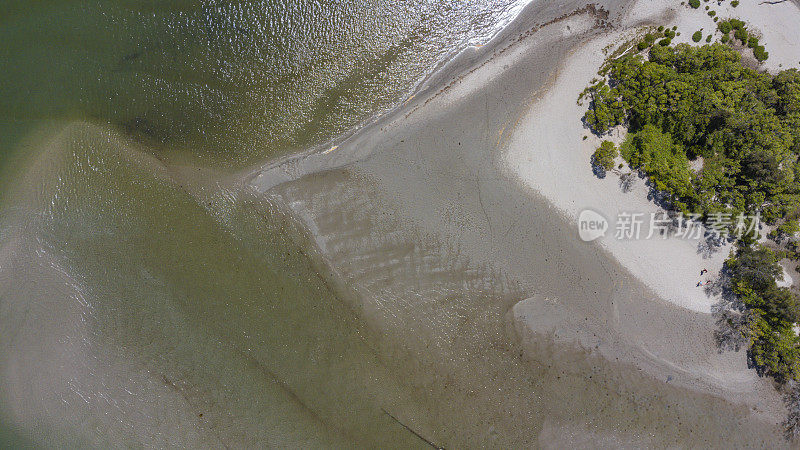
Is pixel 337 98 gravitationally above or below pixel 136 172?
above

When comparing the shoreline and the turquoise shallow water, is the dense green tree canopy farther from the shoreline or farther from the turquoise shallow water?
the turquoise shallow water

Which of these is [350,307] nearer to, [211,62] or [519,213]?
[519,213]

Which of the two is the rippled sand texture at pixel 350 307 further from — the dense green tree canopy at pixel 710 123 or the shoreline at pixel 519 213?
the dense green tree canopy at pixel 710 123

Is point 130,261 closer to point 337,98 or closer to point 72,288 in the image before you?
point 72,288

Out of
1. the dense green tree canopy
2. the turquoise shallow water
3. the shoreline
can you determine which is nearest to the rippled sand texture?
the shoreline

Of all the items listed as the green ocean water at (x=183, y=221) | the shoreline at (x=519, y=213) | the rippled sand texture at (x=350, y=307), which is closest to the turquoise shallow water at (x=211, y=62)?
the green ocean water at (x=183, y=221)

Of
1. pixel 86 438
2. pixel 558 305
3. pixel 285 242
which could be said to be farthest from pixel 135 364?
pixel 558 305
